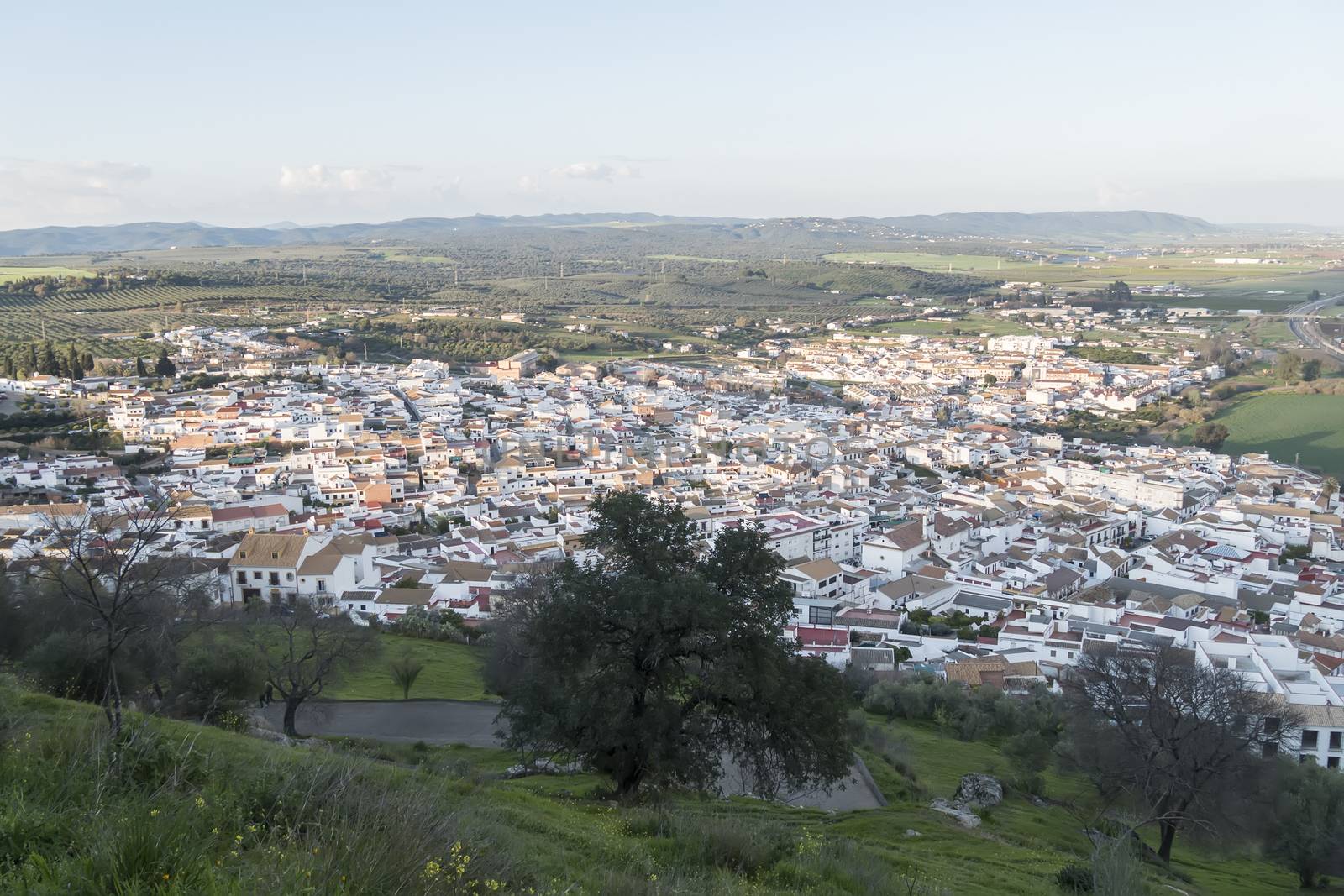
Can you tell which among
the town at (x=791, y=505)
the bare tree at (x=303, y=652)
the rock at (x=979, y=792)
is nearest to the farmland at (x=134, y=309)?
the town at (x=791, y=505)

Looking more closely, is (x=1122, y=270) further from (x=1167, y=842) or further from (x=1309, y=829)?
(x=1167, y=842)

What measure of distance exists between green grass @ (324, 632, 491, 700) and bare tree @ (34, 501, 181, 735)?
2902 millimetres

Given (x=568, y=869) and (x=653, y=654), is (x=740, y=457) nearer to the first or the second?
(x=653, y=654)

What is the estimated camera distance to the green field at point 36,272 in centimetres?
8519

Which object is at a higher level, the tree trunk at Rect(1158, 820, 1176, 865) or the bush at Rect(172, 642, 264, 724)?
the bush at Rect(172, 642, 264, 724)

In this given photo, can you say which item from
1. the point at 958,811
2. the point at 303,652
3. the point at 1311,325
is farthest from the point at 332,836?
the point at 1311,325

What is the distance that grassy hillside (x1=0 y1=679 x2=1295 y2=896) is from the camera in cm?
255

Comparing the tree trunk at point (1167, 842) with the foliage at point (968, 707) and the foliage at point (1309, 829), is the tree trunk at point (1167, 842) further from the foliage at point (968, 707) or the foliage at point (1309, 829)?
the foliage at point (968, 707)

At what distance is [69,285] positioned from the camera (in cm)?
7750

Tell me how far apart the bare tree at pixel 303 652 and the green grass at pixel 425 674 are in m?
0.65

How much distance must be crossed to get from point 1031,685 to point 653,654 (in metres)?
11.7

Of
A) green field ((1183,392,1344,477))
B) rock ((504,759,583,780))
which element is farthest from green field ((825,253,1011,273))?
rock ((504,759,583,780))

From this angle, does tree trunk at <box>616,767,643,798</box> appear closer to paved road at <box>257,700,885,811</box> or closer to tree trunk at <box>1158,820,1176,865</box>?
paved road at <box>257,700,885,811</box>

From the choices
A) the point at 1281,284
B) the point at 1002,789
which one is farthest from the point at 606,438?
the point at 1281,284
